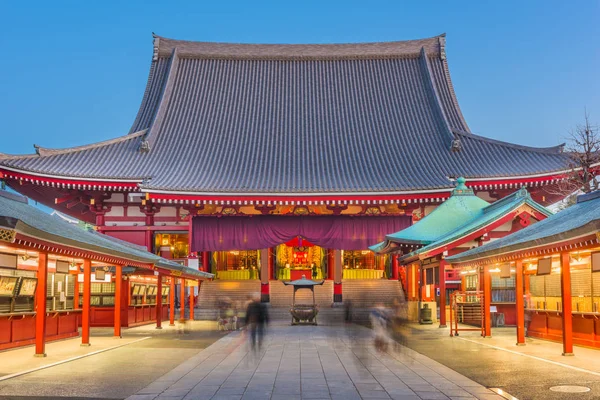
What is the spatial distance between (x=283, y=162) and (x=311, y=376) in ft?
80.6

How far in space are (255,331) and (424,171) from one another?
46.1 ft

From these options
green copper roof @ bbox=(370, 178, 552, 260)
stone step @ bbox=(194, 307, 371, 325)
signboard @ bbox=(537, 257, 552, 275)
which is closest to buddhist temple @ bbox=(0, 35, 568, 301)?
stone step @ bbox=(194, 307, 371, 325)

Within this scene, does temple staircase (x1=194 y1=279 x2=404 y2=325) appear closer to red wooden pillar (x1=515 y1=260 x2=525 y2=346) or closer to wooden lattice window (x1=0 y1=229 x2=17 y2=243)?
red wooden pillar (x1=515 y1=260 x2=525 y2=346)

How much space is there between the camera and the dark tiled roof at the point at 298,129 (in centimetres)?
3312

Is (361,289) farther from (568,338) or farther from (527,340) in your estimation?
(568,338)

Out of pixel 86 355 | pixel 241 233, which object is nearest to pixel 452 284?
pixel 241 233

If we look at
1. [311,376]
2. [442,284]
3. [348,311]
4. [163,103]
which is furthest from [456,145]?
[311,376]

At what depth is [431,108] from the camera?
1599 inches

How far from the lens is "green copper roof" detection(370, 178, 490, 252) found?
25.5 metres

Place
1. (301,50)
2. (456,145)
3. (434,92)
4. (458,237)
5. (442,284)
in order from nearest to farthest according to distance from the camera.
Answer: (458,237), (442,284), (456,145), (434,92), (301,50)

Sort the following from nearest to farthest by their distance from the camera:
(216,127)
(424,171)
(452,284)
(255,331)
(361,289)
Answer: (255,331) < (452,284) < (424,171) < (361,289) < (216,127)

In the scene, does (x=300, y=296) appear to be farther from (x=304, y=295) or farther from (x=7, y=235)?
(x=7, y=235)

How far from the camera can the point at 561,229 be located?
44.9 feet

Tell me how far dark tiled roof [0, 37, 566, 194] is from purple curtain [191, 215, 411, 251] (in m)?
2.27
